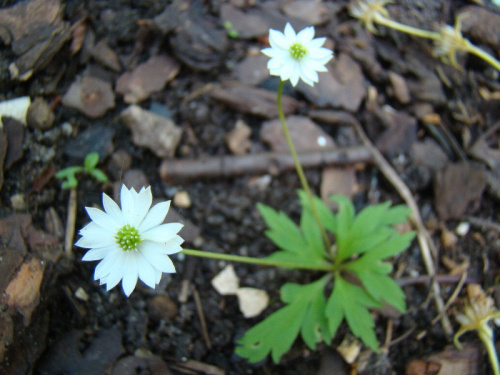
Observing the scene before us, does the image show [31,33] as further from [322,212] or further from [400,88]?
[400,88]

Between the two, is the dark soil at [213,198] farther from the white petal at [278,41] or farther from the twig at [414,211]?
the white petal at [278,41]

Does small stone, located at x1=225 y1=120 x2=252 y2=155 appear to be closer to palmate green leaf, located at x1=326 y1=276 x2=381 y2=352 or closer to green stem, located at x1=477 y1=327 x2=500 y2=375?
palmate green leaf, located at x1=326 y1=276 x2=381 y2=352

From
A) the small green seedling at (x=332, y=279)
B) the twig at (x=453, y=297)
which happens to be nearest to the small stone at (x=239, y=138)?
the small green seedling at (x=332, y=279)

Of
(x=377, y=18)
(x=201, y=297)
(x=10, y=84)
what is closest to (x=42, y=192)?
(x=10, y=84)

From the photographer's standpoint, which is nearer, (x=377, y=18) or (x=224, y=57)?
(x=224, y=57)

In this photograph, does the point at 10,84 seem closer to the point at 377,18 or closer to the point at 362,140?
the point at 362,140

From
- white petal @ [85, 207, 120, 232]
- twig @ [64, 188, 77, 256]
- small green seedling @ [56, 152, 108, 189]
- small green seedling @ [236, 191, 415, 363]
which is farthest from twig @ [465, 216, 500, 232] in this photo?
twig @ [64, 188, 77, 256]

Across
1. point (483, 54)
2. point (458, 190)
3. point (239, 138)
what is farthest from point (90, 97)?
point (483, 54)
